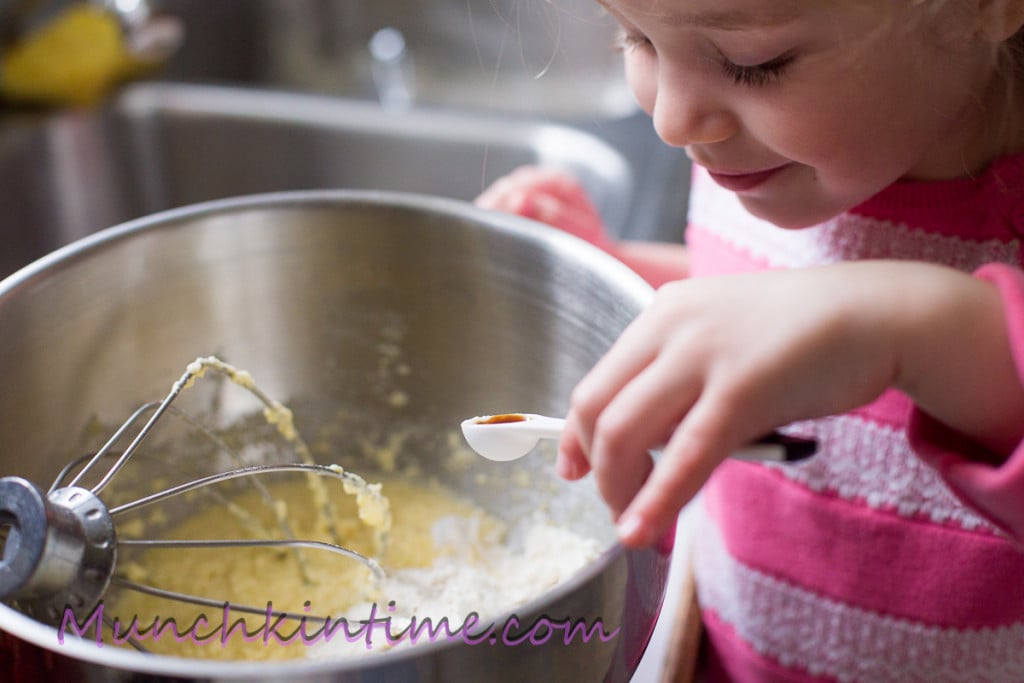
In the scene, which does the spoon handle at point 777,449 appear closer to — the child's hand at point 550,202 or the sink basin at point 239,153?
the child's hand at point 550,202

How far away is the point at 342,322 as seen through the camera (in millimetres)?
649

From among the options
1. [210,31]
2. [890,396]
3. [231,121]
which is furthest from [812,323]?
[210,31]

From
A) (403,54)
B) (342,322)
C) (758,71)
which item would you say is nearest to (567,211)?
(342,322)

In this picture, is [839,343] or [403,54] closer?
[839,343]

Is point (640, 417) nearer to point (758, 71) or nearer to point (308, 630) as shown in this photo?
point (758, 71)

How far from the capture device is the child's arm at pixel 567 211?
0.70 meters

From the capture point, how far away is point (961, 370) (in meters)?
0.38

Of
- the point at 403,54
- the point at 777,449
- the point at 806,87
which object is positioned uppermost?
the point at 806,87

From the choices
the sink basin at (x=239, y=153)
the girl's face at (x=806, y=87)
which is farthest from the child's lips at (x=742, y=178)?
the sink basin at (x=239, y=153)

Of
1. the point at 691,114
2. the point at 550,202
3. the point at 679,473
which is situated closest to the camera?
the point at 679,473

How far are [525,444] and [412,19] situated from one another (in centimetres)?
118

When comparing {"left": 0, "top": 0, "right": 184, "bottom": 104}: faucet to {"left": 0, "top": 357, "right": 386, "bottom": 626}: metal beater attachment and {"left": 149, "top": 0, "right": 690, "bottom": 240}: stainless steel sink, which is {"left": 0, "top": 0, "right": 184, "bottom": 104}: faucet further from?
{"left": 0, "top": 357, "right": 386, "bottom": 626}: metal beater attachment

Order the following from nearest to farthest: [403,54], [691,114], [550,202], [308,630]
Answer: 1. [691,114]
2. [308,630]
3. [550,202]
4. [403,54]

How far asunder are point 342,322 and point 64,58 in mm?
625
